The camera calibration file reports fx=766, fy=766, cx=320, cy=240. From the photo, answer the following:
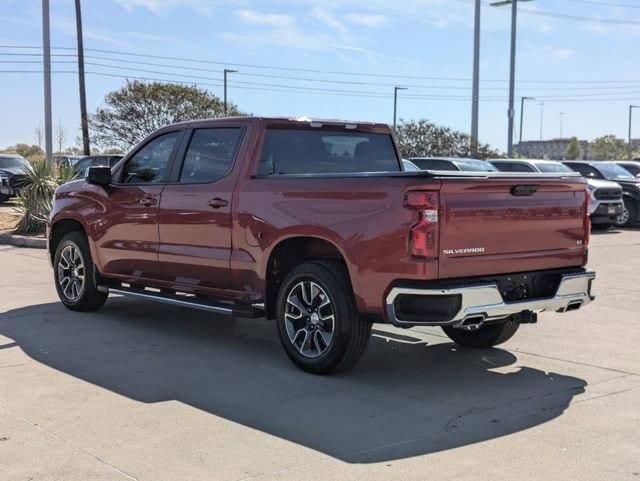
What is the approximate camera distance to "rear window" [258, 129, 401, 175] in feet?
21.9

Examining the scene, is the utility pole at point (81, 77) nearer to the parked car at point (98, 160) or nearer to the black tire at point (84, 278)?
the parked car at point (98, 160)

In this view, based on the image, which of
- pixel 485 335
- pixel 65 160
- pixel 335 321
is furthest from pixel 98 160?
pixel 335 321

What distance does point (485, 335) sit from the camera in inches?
271

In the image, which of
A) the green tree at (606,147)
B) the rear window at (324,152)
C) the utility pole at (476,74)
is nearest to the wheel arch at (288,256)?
the rear window at (324,152)

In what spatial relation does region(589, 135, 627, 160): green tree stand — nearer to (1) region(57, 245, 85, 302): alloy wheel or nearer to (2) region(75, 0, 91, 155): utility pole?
(2) region(75, 0, 91, 155): utility pole

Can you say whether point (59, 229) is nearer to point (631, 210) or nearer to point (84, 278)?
point (84, 278)

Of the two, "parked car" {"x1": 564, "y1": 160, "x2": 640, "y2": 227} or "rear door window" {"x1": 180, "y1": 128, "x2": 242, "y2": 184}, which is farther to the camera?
"parked car" {"x1": 564, "y1": 160, "x2": 640, "y2": 227}

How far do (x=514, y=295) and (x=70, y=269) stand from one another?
505 cm

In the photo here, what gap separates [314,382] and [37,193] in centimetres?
1286

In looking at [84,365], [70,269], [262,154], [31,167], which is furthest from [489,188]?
[31,167]

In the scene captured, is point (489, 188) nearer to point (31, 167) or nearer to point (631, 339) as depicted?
point (631, 339)

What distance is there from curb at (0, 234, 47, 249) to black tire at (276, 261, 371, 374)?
10.5m

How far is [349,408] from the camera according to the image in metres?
5.17

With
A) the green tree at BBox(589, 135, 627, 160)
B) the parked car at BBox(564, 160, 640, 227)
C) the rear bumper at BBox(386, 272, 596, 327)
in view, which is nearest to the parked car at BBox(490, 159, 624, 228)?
the parked car at BBox(564, 160, 640, 227)
